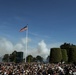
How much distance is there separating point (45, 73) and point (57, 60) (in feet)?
118

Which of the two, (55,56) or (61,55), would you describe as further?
(61,55)

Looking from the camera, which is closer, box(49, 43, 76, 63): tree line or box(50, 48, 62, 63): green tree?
box(50, 48, 62, 63): green tree

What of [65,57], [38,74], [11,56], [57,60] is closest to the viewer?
[38,74]

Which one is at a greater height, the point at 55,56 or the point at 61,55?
the point at 61,55

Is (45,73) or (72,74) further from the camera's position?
(45,73)

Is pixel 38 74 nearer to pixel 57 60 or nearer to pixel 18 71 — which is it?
pixel 18 71

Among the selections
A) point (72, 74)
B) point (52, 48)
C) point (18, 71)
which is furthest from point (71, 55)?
point (72, 74)

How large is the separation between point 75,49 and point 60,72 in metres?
40.7

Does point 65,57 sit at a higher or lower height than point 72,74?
higher

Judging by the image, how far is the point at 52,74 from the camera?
3391 cm

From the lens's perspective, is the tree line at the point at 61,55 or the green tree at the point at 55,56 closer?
the green tree at the point at 55,56

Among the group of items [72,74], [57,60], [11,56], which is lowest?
[72,74]

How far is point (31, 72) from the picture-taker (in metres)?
Answer: 37.0

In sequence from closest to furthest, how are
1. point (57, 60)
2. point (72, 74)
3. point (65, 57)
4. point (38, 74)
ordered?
1. point (72, 74)
2. point (38, 74)
3. point (57, 60)
4. point (65, 57)
